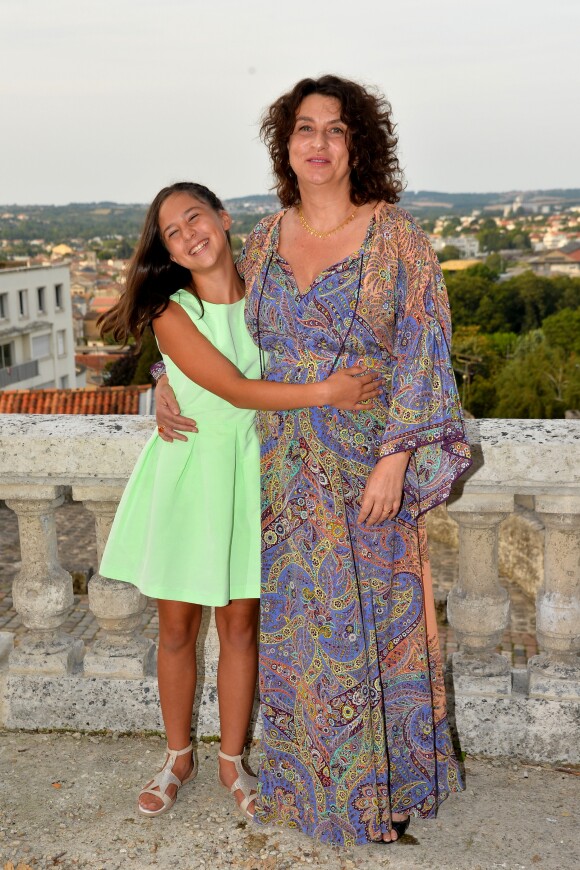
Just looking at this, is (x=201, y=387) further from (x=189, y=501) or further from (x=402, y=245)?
(x=402, y=245)

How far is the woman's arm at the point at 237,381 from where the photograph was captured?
2262mm

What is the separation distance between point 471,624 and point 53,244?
478 feet

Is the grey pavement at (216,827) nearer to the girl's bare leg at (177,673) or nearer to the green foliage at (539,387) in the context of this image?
the girl's bare leg at (177,673)

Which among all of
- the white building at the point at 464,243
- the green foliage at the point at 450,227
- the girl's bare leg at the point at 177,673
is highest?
the green foliage at the point at 450,227

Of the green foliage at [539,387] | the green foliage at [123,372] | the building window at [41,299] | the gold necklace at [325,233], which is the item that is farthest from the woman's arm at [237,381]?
the building window at [41,299]

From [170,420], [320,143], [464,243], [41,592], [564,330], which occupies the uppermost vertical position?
[464,243]

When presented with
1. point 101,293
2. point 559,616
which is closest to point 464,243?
point 101,293

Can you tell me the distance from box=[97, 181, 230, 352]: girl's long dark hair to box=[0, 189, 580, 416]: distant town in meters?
0.07

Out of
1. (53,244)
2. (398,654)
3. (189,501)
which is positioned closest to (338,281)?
(189,501)

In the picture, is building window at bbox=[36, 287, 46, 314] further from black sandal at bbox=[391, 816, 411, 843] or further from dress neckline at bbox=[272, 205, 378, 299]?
black sandal at bbox=[391, 816, 411, 843]

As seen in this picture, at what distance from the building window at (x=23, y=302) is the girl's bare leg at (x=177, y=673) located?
50.1 metres

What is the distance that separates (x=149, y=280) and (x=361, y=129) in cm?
70

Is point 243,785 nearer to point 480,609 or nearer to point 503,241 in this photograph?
point 480,609

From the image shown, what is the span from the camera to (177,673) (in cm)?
263
